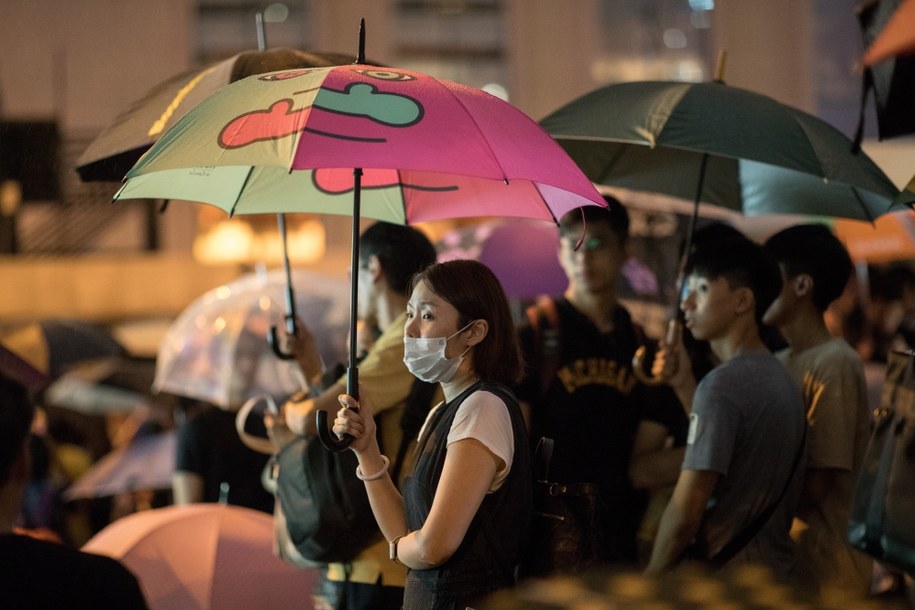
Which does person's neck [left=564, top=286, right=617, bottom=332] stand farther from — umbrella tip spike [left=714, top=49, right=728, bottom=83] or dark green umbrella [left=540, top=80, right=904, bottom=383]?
umbrella tip spike [left=714, top=49, right=728, bottom=83]

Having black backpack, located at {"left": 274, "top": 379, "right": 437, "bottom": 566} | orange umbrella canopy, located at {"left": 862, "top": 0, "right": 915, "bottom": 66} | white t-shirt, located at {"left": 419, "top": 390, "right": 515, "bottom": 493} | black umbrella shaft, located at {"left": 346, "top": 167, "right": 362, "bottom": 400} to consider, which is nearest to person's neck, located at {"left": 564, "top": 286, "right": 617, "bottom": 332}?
black backpack, located at {"left": 274, "top": 379, "right": 437, "bottom": 566}

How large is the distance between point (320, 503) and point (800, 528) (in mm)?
1622

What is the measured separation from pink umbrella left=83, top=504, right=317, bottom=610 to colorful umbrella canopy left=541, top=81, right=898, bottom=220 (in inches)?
69.7

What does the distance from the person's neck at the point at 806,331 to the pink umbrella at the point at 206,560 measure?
189cm

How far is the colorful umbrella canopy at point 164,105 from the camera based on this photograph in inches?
157

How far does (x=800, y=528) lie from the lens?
4.31 m

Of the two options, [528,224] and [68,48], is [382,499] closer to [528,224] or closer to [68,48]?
[528,224]

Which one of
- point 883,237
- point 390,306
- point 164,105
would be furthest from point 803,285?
point 883,237

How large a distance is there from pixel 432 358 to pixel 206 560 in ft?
5.25

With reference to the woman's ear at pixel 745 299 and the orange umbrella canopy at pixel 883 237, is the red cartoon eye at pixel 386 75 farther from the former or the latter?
the orange umbrella canopy at pixel 883 237

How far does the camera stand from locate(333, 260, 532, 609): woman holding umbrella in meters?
2.96

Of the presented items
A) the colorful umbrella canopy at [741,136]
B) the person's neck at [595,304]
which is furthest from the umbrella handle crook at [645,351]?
the colorful umbrella canopy at [741,136]

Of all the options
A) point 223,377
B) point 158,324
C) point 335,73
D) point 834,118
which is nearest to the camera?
point 335,73

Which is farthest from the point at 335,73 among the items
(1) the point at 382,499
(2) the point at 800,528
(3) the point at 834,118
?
(3) the point at 834,118
